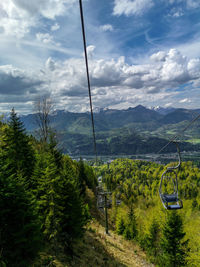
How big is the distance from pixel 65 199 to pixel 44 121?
42.6 ft

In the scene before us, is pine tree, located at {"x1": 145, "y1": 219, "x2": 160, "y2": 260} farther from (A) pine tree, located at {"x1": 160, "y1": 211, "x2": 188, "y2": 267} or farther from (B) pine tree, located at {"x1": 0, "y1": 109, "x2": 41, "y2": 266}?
(B) pine tree, located at {"x1": 0, "y1": 109, "x2": 41, "y2": 266}

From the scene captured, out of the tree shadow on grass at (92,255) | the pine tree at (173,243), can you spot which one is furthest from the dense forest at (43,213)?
the tree shadow on grass at (92,255)

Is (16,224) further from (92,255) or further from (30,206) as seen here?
(92,255)

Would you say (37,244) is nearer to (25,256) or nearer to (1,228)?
(25,256)

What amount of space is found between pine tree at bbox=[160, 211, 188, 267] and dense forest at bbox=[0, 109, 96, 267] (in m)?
17.6

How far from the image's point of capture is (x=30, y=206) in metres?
11.8

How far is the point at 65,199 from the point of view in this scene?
58.7ft

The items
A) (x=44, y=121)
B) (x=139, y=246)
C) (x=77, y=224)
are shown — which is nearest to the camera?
(x=77, y=224)

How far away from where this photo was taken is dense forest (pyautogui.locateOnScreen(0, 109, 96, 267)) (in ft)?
34.3

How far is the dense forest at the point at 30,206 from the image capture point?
1046cm

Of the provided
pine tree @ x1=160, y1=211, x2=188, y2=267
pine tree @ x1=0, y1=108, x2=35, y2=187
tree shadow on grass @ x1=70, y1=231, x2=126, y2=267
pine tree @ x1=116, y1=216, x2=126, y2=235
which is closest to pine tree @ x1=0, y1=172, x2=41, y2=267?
tree shadow on grass @ x1=70, y1=231, x2=126, y2=267

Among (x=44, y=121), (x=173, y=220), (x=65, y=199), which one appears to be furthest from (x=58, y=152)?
(x=173, y=220)

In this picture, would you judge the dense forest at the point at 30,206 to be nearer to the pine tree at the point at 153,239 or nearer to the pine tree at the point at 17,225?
the pine tree at the point at 17,225

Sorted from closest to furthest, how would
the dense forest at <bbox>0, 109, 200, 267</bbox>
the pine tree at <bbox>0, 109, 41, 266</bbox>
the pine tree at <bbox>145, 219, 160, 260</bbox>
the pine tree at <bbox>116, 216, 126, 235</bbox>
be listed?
the pine tree at <bbox>0, 109, 41, 266</bbox>, the dense forest at <bbox>0, 109, 200, 267</bbox>, the pine tree at <bbox>145, 219, 160, 260</bbox>, the pine tree at <bbox>116, 216, 126, 235</bbox>
